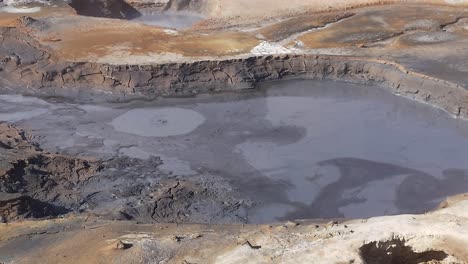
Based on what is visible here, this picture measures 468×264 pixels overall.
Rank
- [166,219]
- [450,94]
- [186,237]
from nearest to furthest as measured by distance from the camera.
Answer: [186,237] → [166,219] → [450,94]

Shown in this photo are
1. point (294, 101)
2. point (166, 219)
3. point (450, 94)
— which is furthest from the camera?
point (294, 101)

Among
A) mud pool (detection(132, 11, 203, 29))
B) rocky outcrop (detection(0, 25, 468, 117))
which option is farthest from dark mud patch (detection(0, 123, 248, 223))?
mud pool (detection(132, 11, 203, 29))

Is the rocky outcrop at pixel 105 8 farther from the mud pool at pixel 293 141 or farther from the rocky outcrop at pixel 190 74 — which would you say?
the mud pool at pixel 293 141

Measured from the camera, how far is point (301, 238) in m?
7.02

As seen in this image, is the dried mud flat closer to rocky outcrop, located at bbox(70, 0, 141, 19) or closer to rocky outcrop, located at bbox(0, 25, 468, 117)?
rocky outcrop, located at bbox(0, 25, 468, 117)

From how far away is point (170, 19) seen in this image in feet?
73.8

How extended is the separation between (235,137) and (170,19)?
1108 centimetres

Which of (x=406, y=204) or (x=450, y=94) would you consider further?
(x=450, y=94)

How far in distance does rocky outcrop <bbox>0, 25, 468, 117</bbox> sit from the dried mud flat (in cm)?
4

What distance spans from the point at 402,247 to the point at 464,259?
0.70m

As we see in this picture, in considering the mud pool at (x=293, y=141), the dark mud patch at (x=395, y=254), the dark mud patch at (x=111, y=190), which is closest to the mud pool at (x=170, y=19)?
the mud pool at (x=293, y=141)

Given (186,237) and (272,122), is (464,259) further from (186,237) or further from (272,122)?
(272,122)

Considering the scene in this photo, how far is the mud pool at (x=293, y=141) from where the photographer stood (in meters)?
10.6

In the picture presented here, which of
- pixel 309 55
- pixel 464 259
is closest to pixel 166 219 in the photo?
pixel 464 259
